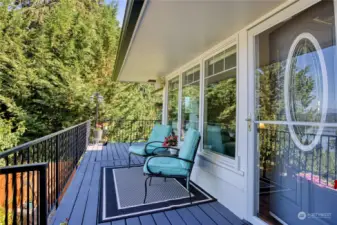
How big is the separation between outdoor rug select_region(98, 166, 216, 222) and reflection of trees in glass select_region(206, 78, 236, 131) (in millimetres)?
1045

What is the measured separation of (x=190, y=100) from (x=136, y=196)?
2067 millimetres

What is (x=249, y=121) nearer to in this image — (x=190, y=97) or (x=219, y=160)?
(x=219, y=160)

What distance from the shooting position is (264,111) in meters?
2.02

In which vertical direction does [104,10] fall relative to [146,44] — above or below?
above

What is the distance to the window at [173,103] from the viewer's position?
4.87 m

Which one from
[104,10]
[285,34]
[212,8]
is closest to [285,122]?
[285,34]

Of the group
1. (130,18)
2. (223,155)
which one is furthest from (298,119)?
(130,18)

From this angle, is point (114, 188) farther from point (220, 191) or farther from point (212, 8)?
point (212, 8)

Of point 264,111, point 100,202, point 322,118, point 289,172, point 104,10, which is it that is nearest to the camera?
point 322,118

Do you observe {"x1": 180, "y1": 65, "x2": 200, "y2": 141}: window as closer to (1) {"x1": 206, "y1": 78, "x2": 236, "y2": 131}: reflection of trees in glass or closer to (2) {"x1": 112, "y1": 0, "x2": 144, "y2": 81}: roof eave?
(1) {"x1": 206, "y1": 78, "x2": 236, "y2": 131}: reflection of trees in glass

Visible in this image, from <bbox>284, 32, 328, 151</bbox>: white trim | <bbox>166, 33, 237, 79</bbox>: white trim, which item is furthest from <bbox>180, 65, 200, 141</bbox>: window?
<bbox>284, 32, 328, 151</bbox>: white trim

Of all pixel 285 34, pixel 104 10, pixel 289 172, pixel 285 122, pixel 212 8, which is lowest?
pixel 289 172

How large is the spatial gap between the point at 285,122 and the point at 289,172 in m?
0.43

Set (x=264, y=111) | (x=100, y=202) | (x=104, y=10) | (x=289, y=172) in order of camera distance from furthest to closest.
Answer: (x=104, y=10), (x=100, y=202), (x=264, y=111), (x=289, y=172)
